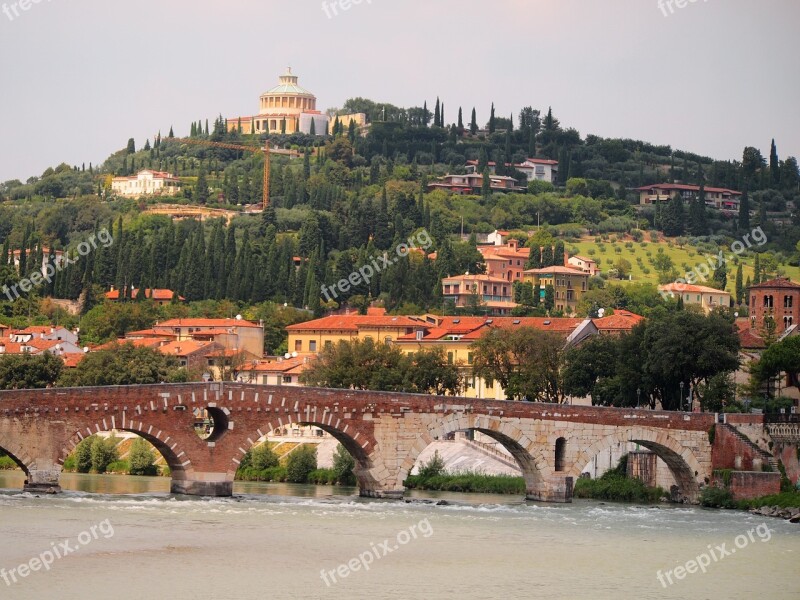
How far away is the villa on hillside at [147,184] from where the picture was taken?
16838 cm

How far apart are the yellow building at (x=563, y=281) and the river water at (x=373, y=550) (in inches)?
2692

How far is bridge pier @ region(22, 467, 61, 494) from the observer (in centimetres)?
5212

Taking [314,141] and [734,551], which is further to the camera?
[314,141]

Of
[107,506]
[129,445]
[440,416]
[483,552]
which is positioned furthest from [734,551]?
[129,445]

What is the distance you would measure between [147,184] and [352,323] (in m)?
77.4

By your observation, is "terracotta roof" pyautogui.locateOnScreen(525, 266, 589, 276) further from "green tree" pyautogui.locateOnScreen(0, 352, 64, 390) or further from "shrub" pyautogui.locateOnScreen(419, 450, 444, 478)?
"shrub" pyautogui.locateOnScreen(419, 450, 444, 478)

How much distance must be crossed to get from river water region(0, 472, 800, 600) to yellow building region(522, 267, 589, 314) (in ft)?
224

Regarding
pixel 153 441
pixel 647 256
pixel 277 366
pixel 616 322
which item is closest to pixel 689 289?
pixel 647 256

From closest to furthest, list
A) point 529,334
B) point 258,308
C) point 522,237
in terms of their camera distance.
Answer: point 529,334 < point 258,308 < point 522,237

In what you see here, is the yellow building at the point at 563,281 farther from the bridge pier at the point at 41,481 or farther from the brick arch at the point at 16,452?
the brick arch at the point at 16,452

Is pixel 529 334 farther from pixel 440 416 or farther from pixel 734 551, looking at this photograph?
pixel 734 551

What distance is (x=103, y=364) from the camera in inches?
3319

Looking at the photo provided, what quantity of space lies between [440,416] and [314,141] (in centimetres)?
13418

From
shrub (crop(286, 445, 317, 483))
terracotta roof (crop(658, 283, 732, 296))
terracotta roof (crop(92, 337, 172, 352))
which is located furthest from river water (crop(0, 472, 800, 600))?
terracotta roof (crop(658, 283, 732, 296))
